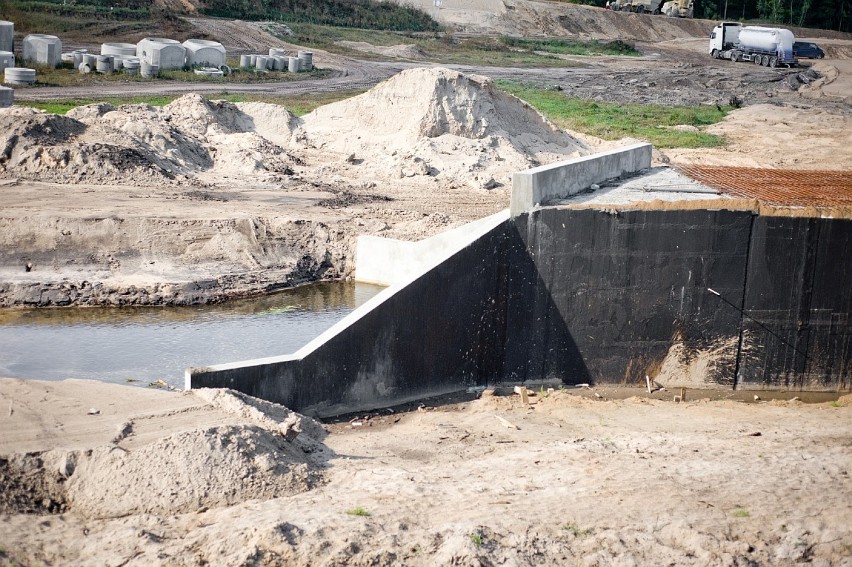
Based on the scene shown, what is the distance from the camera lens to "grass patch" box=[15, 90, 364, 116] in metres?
28.9

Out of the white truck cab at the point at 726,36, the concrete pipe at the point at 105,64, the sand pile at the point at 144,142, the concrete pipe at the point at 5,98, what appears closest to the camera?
the sand pile at the point at 144,142

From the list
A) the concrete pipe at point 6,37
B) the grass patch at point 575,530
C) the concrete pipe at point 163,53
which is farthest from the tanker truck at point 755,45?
the grass patch at point 575,530

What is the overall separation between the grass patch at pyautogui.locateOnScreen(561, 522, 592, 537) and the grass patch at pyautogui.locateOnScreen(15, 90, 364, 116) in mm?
23381

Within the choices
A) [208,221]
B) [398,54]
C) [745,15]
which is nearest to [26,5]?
[398,54]

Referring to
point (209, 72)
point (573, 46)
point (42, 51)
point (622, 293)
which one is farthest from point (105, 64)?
point (573, 46)

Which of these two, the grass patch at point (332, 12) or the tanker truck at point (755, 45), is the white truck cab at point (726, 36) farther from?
the grass patch at point (332, 12)

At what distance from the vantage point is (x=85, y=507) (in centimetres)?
806

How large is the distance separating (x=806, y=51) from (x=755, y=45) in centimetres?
402

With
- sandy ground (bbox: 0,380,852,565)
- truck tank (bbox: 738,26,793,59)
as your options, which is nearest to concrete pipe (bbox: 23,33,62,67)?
sandy ground (bbox: 0,380,852,565)

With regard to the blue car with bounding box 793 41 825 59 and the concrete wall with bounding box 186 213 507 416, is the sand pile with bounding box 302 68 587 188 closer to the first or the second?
the concrete wall with bounding box 186 213 507 416

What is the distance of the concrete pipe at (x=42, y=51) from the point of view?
1452 inches

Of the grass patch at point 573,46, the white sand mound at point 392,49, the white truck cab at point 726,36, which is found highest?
the white truck cab at point 726,36

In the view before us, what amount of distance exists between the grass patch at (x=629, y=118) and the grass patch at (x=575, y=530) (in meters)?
Answer: 22.9

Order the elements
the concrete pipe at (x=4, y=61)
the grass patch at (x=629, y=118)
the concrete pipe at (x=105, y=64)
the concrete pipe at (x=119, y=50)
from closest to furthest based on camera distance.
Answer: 1. the grass patch at (x=629, y=118)
2. the concrete pipe at (x=4, y=61)
3. the concrete pipe at (x=105, y=64)
4. the concrete pipe at (x=119, y=50)
